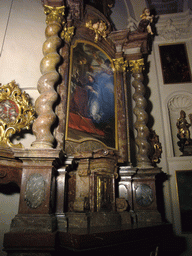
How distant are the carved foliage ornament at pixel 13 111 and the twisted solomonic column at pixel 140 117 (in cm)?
290

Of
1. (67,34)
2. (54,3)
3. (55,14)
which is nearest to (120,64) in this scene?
(67,34)

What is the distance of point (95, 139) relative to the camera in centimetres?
518

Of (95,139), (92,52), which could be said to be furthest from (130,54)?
(95,139)

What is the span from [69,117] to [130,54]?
3405mm

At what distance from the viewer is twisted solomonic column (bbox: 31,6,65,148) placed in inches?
165

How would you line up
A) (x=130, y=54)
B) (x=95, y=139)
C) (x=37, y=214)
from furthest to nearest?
1. (x=130, y=54)
2. (x=95, y=139)
3. (x=37, y=214)

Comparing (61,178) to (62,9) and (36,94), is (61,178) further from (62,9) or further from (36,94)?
(62,9)

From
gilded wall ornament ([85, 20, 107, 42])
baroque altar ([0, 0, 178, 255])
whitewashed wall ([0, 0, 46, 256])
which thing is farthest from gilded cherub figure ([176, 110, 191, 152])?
whitewashed wall ([0, 0, 46, 256])

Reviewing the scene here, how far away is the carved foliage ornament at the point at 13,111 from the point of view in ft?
14.0

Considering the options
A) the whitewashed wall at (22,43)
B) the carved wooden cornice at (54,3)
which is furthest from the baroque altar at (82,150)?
the whitewashed wall at (22,43)

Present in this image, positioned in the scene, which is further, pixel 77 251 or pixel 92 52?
pixel 92 52

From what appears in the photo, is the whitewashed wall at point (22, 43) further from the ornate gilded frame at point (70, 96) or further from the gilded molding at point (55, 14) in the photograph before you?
the ornate gilded frame at point (70, 96)

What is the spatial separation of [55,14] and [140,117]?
133 inches

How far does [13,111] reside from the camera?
443cm
